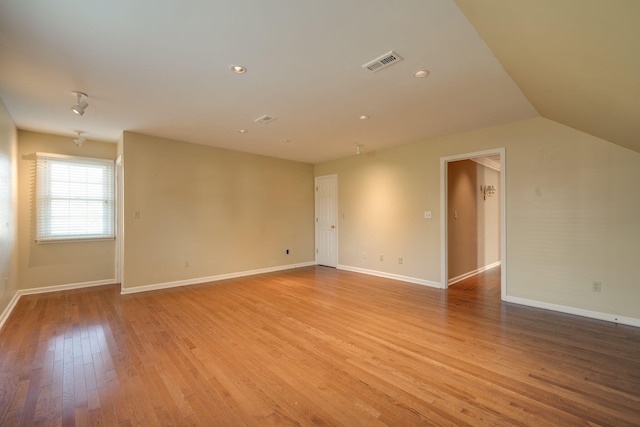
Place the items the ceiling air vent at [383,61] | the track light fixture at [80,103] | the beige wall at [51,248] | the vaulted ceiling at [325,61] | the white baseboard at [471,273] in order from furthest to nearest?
the white baseboard at [471,273] < the beige wall at [51,248] < the track light fixture at [80,103] < the ceiling air vent at [383,61] < the vaulted ceiling at [325,61]

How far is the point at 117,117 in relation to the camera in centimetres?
384

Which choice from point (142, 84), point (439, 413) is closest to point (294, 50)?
point (142, 84)

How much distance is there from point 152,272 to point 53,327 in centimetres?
161

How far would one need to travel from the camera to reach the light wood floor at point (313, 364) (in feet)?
5.87

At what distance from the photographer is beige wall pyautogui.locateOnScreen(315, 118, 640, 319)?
10.7 ft

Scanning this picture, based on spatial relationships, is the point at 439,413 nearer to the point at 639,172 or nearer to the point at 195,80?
the point at 195,80

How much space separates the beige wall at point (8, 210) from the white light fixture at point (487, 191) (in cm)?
802

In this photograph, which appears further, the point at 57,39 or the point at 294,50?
the point at 294,50

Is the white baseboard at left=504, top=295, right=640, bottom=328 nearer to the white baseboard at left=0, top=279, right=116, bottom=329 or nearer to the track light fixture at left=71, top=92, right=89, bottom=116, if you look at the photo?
the track light fixture at left=71, top=92, right=89, bottom=116

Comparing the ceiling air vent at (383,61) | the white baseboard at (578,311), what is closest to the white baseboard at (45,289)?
the ceiling air vent at (383,61)

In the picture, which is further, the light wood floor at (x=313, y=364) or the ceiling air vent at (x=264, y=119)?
the ceiling air vent at (x=264, y=119)

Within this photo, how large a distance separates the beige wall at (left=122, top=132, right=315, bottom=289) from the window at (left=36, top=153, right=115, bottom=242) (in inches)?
41.3

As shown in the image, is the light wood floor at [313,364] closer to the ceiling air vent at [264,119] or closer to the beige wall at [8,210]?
the beige wall at [8,210]

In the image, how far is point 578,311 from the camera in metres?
3.51
